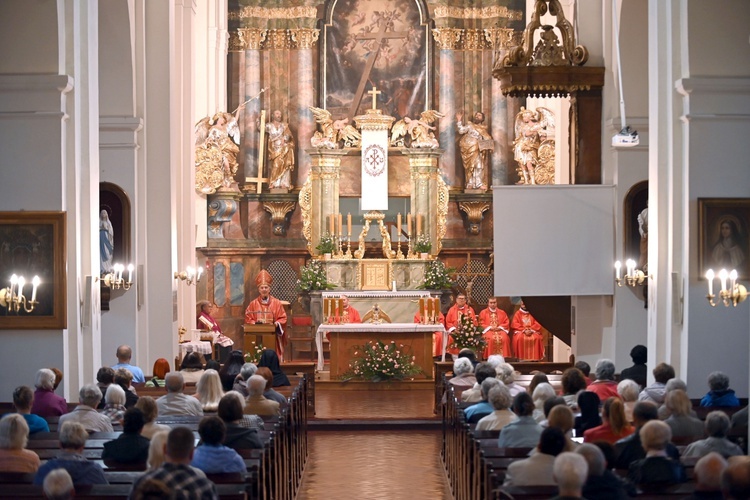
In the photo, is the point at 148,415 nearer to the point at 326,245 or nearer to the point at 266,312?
the point at 266,312

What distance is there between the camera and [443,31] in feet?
79.0

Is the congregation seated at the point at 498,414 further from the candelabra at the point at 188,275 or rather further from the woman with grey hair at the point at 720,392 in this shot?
the candelabra at the point at 188,275

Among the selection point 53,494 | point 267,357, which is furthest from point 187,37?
point 53,494

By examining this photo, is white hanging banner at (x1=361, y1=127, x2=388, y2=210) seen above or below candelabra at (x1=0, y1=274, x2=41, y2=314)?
above

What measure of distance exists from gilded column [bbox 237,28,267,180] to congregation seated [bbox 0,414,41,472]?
53.7 ft

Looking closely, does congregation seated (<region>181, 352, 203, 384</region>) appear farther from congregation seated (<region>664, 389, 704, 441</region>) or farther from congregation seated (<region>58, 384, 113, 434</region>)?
congregation seated (<region>664, 389, 704, 441</region>)

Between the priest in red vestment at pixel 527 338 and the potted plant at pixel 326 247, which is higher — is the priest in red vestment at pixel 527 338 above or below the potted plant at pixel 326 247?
below

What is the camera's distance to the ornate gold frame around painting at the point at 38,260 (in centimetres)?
1145

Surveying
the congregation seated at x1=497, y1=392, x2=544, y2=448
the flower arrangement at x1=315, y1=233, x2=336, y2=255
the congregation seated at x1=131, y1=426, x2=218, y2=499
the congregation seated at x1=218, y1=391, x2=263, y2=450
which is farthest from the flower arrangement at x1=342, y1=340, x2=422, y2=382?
the congregation seated at x1=131, y1=426, x2=218, y2=499

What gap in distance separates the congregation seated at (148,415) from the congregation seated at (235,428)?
1.32ft

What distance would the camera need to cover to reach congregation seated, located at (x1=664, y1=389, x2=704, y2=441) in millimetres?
8766

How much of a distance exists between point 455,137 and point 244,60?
13.7 ft

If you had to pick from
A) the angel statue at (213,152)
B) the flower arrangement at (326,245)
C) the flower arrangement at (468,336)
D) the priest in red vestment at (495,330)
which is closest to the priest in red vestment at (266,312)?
the flower arrangement at (326,245)

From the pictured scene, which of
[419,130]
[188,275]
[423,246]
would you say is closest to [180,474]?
[188,275]
